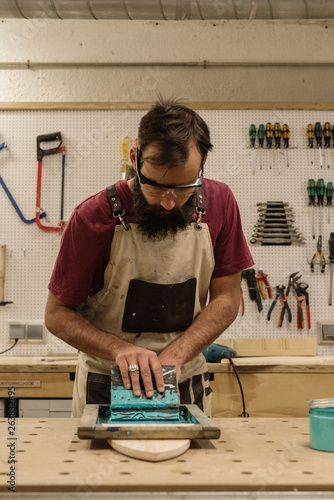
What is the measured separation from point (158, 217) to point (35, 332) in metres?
1.78

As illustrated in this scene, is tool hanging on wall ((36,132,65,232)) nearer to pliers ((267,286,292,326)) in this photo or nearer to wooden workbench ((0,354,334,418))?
wooden workbench ((0,354,334,418))

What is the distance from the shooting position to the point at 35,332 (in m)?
3.02

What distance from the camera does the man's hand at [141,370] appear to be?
3.85ft

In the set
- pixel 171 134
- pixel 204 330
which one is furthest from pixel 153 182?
pixel 204 330

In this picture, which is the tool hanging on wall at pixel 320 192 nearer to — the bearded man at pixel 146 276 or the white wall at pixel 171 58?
the white wall at pixel 171 58

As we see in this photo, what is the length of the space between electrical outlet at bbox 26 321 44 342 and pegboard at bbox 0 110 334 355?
0.07 m

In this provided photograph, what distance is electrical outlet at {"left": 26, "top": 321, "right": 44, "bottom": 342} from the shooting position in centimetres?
302

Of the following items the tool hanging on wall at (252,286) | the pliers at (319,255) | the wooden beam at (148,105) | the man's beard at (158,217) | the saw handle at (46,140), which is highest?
the wooden beam at (148,105)

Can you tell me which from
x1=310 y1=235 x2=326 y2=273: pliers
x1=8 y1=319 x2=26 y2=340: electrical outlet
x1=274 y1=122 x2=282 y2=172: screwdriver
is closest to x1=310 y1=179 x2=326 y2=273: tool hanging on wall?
x1=310 y1=235 x2=326 y2=273: pliers

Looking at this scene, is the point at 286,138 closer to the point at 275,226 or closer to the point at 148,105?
the point at 275,226

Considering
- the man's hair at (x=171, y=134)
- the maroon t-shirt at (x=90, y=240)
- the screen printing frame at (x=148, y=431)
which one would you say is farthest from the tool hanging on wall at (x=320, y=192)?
the screen printing frame at (x=148, y=431)

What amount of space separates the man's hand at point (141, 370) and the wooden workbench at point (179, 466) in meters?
0.16

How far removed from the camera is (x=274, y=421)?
1.34 m

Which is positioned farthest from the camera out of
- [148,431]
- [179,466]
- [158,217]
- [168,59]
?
[168,59]
